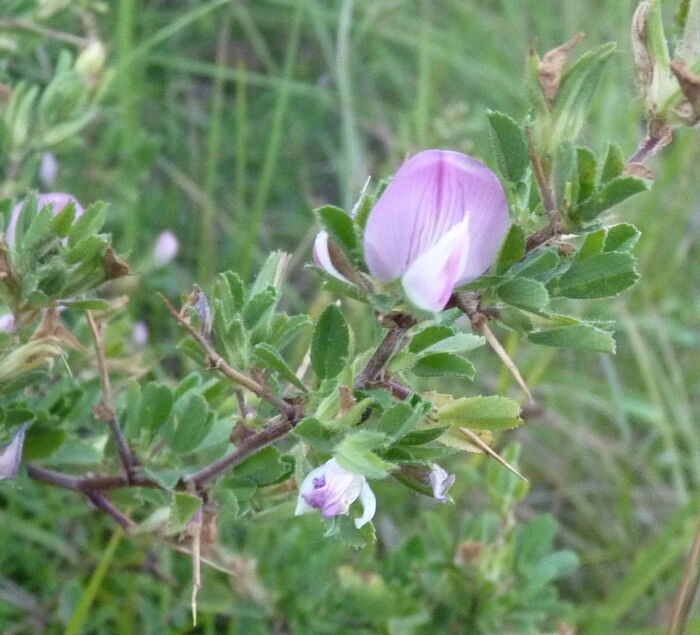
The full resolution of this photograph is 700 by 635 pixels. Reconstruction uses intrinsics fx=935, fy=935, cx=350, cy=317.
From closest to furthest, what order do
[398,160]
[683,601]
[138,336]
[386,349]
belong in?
[386,349] → [683,601] → [138,336] → [398,160]

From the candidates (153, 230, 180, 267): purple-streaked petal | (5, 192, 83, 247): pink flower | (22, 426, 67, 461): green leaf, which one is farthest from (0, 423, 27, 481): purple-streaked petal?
(153, 230, 180, 267): purple-streaked petal

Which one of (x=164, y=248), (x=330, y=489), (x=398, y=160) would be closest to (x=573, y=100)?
(x=330, y=489)

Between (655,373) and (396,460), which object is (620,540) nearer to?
(655,373)

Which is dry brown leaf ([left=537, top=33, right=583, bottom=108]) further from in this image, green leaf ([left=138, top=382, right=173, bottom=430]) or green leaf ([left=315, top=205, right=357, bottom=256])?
green leaf ([left=138, top=382, right=173, bottom=430])

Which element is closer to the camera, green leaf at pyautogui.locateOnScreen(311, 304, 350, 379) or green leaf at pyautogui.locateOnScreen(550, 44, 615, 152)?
green leaf at pyautogui.locateOnScreen(550, 44, 615, 152)

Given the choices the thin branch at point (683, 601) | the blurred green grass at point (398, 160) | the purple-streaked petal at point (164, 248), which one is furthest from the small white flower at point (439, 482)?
the purple-streaked petal at point (164, 248)

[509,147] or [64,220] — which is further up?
[509,147]

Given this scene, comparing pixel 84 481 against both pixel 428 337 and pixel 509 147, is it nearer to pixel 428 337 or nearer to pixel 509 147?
pixel 428 337
